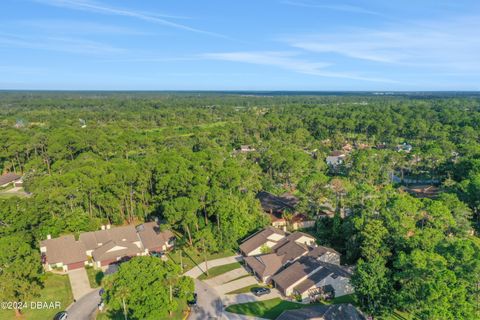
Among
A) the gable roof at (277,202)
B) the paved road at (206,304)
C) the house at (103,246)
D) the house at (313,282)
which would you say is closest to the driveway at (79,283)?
the house at (103,246)

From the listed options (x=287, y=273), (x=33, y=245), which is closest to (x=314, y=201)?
(x=287, y=273)

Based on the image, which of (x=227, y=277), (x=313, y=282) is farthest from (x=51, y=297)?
(x=313, y=282)

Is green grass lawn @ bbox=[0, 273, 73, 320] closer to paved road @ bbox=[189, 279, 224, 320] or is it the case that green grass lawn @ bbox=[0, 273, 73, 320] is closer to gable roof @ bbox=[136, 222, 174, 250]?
gable roof @ bbox=[136, 222, 174, 250]

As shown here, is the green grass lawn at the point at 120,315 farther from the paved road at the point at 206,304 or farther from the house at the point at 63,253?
the house at the point at 63,253

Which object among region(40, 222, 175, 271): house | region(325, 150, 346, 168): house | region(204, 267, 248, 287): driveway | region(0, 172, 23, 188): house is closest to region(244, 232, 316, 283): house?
region(204, 267, 248, 287): driveway

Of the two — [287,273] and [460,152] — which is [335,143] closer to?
[460,152]
